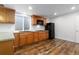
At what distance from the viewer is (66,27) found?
7969 mm

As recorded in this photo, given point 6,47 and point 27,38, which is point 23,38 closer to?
point 27,38

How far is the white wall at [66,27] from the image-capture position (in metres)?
7.30

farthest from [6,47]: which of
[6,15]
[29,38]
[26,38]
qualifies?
[29,38]

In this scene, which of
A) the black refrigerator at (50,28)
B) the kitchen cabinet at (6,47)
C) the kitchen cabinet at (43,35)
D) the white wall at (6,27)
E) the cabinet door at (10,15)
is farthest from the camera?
the black refrigerator at (50,28)

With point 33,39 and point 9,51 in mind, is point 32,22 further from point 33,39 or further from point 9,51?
point 9,51

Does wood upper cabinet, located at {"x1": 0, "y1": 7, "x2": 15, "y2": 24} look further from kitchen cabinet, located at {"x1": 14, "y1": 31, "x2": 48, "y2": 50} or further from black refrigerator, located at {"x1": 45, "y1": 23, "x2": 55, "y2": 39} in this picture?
black refrigerator, located at {"x1": 45, "y1": 23, "x2": 55, "y2": 39}

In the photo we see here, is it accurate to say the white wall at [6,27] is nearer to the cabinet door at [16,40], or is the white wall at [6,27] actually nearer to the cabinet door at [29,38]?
the cabinet door at [16,40]

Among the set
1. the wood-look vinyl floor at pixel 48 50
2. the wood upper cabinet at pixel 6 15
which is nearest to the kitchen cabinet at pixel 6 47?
the wood-look vinyl floor at pixel 48 50

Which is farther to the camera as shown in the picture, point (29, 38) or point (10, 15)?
point (29, 38)

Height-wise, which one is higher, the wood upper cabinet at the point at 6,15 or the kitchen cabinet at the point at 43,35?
the wood upper cabinet at the point at 6,15

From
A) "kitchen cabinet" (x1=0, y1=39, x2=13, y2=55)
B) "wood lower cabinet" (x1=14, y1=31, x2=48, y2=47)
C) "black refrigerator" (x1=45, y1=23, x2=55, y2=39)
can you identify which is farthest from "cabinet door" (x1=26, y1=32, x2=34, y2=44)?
"kitchen cabinet" (x1=0, y1=39, x2=13, y2=55)

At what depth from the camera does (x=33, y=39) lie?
252 inches
